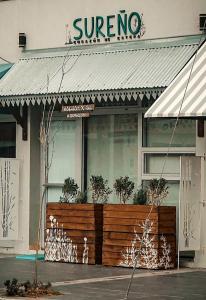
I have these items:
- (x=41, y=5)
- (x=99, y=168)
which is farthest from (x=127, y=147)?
(x=41, y=5)

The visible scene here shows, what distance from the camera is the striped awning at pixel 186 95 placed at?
14.9 metres

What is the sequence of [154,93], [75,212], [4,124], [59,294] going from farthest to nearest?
[4,124] → [75,212] → [154,93] → [59,294]

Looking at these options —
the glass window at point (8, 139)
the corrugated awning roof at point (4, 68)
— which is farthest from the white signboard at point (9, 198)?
the corrugated awning roof at point (4, 68)

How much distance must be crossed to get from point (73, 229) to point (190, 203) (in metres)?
2.40

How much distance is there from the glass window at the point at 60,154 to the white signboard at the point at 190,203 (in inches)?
133

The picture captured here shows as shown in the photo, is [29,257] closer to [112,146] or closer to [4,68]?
[112,146]

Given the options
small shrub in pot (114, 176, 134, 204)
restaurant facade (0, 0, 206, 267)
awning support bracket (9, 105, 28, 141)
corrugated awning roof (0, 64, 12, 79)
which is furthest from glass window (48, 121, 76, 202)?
small shrub in pot (114, 176, 134, 204)

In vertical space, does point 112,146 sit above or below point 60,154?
above

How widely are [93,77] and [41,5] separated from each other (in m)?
2.83

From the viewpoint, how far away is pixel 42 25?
2008 centimetres

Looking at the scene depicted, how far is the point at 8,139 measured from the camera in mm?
20750

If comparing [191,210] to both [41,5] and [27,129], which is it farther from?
[41,5]

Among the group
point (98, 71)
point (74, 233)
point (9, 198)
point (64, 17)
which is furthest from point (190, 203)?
point (64, 17)

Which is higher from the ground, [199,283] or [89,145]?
[89,145]
